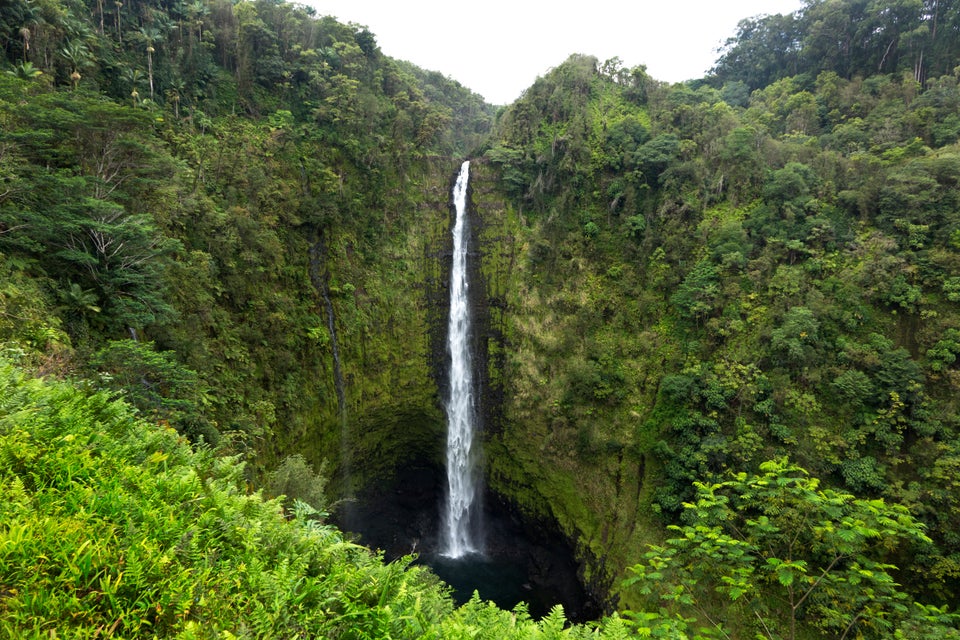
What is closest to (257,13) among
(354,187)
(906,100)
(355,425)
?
(354,187)

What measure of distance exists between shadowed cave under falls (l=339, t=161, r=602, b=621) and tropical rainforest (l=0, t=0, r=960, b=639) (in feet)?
2.78

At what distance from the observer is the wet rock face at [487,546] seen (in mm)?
16469

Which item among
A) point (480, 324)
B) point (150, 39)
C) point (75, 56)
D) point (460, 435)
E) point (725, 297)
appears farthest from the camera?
point (480, 324)

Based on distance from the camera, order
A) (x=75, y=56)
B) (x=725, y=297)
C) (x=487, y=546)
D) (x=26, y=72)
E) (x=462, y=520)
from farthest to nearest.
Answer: (x=462, y=520)
(x=487, y=546)
(x=725, y=297)
(x=75, y=56)
(x=26, y=72)

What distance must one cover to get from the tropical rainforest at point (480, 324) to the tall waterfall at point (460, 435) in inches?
33.1

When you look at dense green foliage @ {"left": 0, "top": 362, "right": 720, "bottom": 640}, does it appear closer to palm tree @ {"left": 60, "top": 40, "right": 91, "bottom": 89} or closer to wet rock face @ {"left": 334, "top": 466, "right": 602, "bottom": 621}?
palm tree @ {"left": 60, "top": 40, "right": 91, "bottom": 89}

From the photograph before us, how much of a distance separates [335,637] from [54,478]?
2.25 metres

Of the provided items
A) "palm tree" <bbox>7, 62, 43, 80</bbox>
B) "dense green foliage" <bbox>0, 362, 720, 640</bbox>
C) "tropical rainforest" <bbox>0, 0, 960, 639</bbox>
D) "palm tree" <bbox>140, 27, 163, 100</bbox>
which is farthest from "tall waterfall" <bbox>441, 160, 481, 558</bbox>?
"dense green foliage" <bbox>0, 362, 720, 640</bbox>

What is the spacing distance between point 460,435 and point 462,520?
13.9ft

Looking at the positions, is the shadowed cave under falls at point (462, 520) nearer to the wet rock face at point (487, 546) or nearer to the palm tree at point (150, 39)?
the wet rock face at point (487, 546)

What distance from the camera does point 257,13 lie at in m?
20.3

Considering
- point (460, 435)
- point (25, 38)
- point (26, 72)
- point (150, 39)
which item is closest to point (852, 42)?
point (460, 435)

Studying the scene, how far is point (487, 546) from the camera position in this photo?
19.5 m

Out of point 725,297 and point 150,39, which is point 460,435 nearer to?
point 725,297
